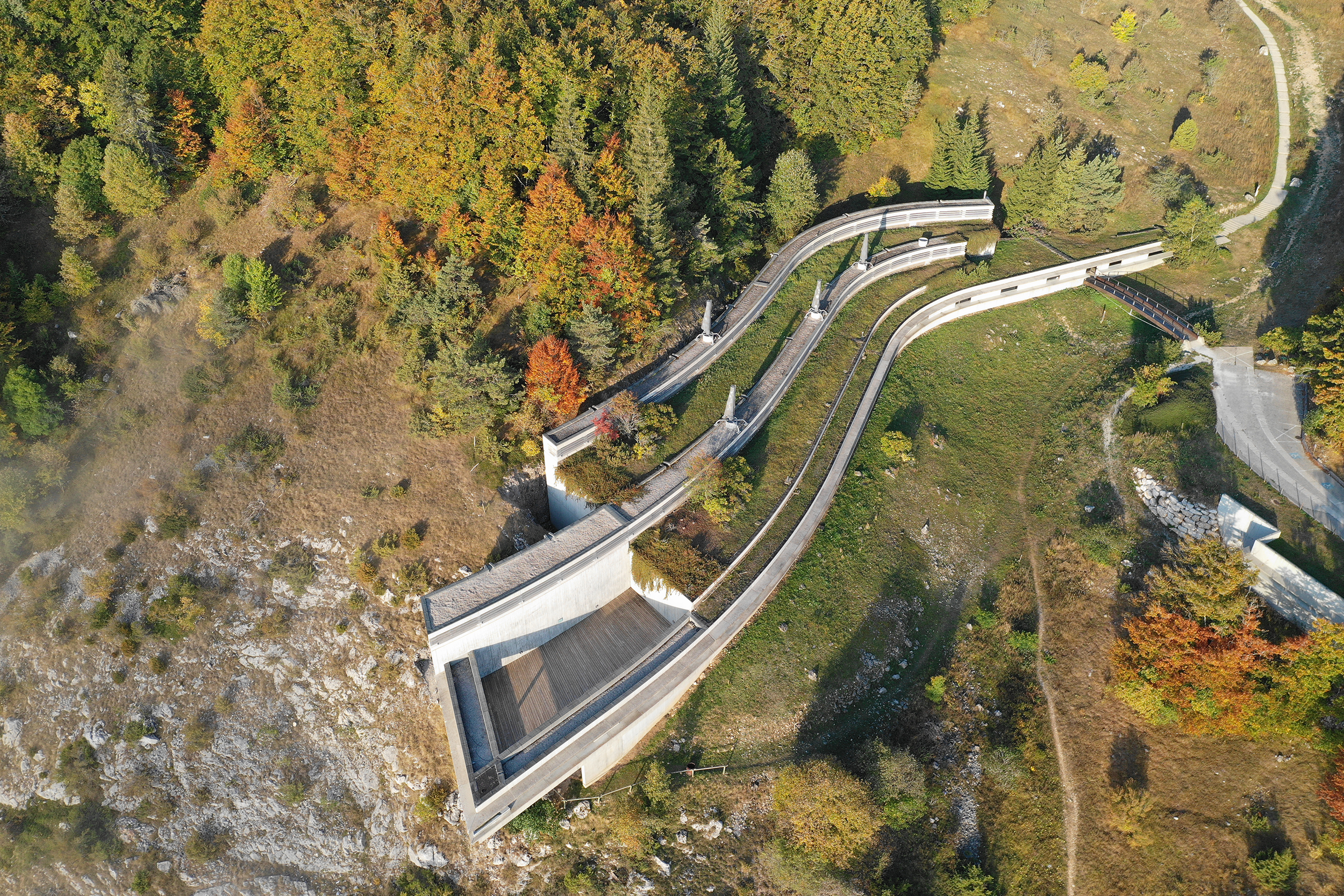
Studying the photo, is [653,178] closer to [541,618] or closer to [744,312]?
[744,312]

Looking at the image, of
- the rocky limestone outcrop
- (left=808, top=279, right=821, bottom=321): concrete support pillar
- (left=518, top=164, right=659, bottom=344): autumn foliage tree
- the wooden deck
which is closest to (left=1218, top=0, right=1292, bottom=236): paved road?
the rocky limestone outcrop

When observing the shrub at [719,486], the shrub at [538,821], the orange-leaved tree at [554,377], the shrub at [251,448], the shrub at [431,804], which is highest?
the orange-leaved tree at [554,377]

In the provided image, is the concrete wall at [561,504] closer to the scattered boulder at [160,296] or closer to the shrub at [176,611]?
the shrub at [176,611]

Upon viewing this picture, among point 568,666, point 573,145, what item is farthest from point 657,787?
point 573,145

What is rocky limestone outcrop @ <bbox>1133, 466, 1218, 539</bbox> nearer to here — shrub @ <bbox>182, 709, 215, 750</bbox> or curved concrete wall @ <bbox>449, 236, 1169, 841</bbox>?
curved concrete wall @ <bbox>449, 236, 1169, 841</bbox>

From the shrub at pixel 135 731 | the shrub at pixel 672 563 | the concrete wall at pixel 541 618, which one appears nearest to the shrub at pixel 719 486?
the shrub at pixel 672 563

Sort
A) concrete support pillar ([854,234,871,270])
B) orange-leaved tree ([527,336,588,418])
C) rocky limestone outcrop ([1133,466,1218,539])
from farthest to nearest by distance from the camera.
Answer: concrete support pillar ([854,234,871,270]), orange-leaved tree ([527,336,588,418]), rocky limestone outcrop ([1133,466,1218,539])
